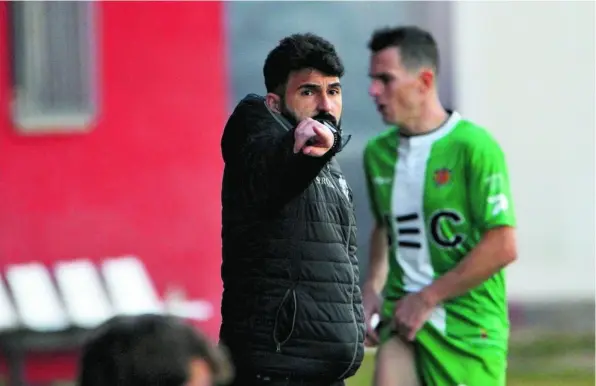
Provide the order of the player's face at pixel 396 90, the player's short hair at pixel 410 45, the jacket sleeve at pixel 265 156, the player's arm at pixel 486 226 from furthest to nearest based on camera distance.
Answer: the player's short hair at pixel 410 45, the player's face at pixel 396 90, the player's arm at pixel 486 226, the jacket sleeve at pixel 265 156

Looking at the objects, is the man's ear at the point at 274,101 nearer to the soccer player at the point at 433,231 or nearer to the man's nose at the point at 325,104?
the man's nose at the point at 325,104

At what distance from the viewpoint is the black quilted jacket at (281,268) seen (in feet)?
17.1

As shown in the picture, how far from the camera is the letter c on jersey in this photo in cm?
648

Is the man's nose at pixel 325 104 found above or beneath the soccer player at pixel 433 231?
above

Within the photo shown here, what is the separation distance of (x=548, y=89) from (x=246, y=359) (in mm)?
10488

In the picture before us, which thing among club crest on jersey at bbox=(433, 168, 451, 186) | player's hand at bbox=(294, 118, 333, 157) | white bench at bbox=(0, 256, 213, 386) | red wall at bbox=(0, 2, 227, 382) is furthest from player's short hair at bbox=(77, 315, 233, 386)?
red wall at bbox=(0, 2, 227, 382)

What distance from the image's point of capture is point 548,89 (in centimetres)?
1541

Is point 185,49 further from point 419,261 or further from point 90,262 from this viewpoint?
point 419,261

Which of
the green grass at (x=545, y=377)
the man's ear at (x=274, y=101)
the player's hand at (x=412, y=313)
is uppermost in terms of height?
the man's ear at (x=274, y=101)

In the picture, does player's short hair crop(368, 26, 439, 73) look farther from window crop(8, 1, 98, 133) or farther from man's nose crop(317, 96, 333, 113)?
window crop(8, 1, 98, 133)

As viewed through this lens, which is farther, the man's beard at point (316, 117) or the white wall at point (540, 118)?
the white wall at point (540, 118)

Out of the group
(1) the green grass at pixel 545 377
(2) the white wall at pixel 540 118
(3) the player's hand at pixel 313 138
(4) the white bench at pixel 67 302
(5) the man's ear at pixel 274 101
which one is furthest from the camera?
(2) the white wall at pixel 540 118

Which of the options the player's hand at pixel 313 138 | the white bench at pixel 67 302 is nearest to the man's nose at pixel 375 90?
the player's hand at pixel 313 138

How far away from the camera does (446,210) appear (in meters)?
6.48
